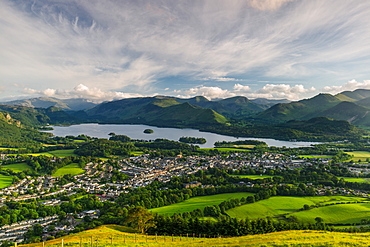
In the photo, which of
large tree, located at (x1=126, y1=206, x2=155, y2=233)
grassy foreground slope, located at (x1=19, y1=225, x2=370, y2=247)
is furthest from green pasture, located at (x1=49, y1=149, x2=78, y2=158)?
grassy foreground slope, located at (x1=19, y1=225, x2=370, y2=247)

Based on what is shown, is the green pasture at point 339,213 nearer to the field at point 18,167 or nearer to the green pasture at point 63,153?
the field at point 18,167

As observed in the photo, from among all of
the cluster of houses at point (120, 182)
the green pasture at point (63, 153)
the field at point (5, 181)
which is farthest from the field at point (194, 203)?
the green pasture at point (63, 153)

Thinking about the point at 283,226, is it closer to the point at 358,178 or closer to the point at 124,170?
the point at 358,178

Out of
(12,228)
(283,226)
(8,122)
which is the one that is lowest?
(12,228)

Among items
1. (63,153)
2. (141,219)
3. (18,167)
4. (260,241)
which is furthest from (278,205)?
(63,153)

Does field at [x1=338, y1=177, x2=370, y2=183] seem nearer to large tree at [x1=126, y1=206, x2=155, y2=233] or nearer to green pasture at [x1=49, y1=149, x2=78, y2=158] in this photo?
large tree at [x1=126, y1=206, x2=155, y2=233]

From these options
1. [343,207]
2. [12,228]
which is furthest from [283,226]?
[12,228]
